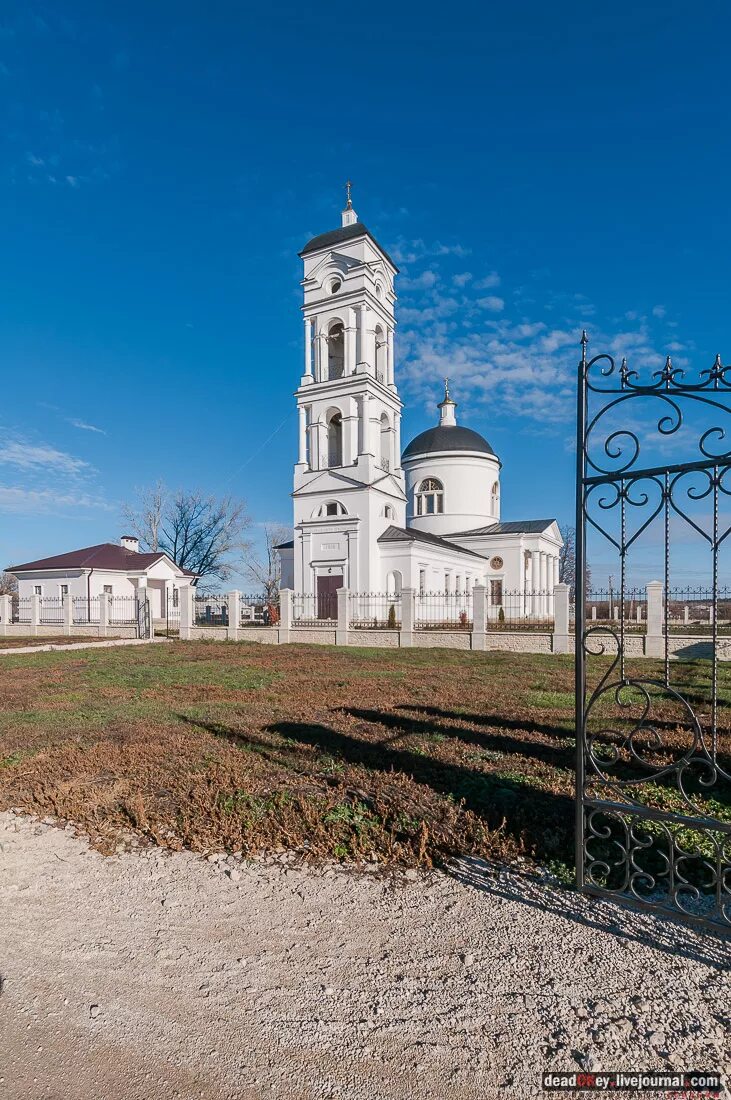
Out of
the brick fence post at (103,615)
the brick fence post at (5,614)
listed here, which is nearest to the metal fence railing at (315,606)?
the brick fence post at (103,615)

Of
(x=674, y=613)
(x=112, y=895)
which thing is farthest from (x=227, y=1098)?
(x=674, y=613)

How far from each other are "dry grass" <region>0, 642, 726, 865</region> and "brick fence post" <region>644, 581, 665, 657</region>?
4.42 meters

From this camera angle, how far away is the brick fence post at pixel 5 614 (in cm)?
2589

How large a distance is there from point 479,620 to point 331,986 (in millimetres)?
15563

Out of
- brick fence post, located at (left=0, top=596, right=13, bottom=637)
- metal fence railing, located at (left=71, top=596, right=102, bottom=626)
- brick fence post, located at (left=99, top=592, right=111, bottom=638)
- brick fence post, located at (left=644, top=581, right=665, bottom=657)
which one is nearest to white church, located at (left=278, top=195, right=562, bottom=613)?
brick fence post, located at (left=99, top=592, right=111, bottom=638)

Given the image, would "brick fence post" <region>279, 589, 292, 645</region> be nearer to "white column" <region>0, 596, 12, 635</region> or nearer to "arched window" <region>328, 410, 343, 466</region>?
"arched window" <region>328, 410, 343, 466</region>

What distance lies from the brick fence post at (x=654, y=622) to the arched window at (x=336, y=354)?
2071 cm

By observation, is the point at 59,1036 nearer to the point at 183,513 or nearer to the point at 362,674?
the point at 362,674

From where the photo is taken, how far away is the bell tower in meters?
27.6

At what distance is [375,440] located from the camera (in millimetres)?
28891


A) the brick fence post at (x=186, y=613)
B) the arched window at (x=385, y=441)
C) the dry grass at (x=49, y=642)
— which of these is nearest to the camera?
the dry grass at (x=49, y=642)

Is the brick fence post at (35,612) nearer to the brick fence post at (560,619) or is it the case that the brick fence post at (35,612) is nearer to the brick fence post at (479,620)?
the brick fence post at (479,620)

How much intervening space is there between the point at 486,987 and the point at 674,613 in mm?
22574

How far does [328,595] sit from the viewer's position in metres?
26.2
